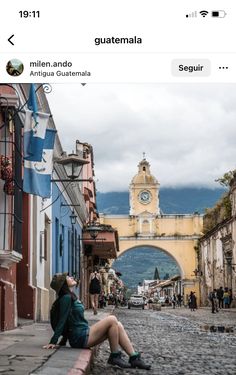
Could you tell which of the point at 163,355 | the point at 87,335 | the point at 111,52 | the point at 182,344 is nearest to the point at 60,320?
the point at 87,335

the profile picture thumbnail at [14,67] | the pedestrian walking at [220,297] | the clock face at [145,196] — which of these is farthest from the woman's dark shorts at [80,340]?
the clock face at [145,196]

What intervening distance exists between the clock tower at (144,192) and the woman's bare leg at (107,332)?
4989cm

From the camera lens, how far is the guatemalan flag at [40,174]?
8133mm

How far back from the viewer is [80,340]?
5816 mm

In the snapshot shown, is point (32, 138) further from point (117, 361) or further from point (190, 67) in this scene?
point (117, 361)

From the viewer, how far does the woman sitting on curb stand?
5.63 m

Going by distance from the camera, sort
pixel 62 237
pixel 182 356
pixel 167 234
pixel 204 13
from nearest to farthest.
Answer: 1. pixel 204 13
2. pixel 182 356
3. pixel 62 237
4. pixel 167 234


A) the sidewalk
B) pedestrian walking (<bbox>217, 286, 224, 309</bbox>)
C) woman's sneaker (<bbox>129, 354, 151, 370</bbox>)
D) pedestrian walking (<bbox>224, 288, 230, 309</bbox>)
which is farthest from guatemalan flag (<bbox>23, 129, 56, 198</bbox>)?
pedestrian walking (<bbox>217, 286, 224, 309</bbox>)

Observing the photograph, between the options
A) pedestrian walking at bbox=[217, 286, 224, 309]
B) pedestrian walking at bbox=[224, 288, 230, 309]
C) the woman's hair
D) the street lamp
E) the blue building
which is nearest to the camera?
the woman's hair

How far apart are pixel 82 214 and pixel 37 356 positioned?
19256 millimetres

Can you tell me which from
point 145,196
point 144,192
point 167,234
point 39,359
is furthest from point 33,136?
point 144,192

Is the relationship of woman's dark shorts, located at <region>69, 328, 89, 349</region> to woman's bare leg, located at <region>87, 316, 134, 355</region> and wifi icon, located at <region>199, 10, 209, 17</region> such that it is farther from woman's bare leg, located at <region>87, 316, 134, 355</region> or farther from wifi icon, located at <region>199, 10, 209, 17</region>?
wifi icon, located at <region>199, 10, 209, 17</region>

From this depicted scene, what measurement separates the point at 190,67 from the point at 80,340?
8.01ft

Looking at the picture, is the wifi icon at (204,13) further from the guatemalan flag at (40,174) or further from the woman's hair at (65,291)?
the guatemalan flag at (40,174)
